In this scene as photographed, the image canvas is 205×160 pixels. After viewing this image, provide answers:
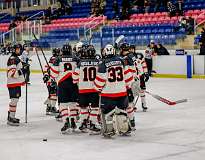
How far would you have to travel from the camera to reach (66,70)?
9180 millimetres

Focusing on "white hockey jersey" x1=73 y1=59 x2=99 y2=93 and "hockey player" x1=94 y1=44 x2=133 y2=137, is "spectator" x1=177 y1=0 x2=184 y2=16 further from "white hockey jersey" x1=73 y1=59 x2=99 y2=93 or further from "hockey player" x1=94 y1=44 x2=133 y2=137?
"hockey player" x1=94 y1=44 x2=133 y2=137

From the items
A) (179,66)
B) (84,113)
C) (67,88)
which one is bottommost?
(84,113)

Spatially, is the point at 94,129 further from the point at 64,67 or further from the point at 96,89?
the point at 64,67

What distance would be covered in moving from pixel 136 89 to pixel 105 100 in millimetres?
1189

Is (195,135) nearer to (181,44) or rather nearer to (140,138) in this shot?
(140,138)

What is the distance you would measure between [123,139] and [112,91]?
79 cm

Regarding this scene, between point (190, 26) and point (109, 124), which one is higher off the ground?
point (190, 26)

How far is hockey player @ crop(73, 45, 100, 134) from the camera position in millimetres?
8797

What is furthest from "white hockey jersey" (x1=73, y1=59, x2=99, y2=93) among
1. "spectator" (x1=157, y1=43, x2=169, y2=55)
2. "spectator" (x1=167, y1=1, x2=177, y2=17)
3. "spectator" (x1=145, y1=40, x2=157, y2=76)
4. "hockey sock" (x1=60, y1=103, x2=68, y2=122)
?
"spectator" (x1=167, y1=1, x2=177, y2=17)

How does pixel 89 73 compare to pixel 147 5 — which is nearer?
pixel 89 73

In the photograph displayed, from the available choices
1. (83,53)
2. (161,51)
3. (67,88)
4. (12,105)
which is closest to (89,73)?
(83,53)

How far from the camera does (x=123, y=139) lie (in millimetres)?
8422

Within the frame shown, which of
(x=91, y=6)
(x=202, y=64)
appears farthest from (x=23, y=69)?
(x=91, y=6)

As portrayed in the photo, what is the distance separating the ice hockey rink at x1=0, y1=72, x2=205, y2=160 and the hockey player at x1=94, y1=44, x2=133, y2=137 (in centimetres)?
24
